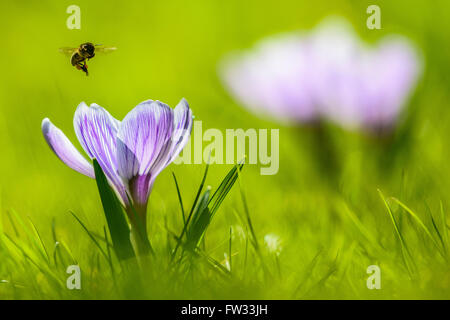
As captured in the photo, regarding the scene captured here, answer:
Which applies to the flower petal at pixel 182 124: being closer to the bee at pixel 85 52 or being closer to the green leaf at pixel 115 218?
the green leaf at pixel 115 218

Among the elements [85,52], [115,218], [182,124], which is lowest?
[115,218]

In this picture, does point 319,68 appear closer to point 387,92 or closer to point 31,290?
point 387,92

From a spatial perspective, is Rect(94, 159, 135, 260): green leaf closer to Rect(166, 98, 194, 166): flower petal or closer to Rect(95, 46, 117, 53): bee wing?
Rect(166, 98, 194, 166): flower petal

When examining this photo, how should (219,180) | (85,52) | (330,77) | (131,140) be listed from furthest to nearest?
(219,180) < (330,77) < (85,52) < (131,140)

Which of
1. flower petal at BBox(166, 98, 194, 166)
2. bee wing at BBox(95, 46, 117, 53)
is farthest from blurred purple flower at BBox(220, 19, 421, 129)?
flower petal at BBox(166, 98, 194, 166)

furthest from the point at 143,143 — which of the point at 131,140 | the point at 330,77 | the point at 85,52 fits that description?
the point at 330,77

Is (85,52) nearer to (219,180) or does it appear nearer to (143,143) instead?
(143,143)
